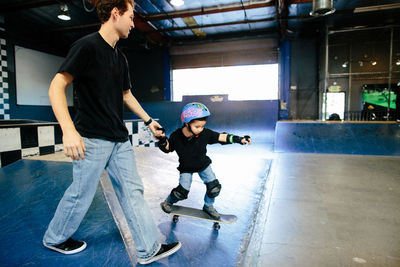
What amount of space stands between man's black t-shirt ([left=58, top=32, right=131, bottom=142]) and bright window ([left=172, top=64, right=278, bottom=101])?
22.4ft

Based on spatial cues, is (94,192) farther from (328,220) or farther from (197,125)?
(328,220)

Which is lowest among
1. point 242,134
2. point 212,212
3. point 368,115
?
point 212,212

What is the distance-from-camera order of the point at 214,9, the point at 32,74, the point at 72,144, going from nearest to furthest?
the point at 72,144
the point at 214,9
the point at 32,74

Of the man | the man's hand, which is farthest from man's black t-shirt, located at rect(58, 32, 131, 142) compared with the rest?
the man's hand

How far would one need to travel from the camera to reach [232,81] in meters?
8.50

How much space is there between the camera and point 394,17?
22.5 ft

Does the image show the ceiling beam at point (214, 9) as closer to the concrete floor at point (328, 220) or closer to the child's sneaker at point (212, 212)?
the concrete floor at point (328, 220)

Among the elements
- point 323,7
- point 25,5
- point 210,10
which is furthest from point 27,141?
point 210,10

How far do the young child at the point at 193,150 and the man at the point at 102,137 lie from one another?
388 millimetres

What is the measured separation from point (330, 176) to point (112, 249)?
2.42 m

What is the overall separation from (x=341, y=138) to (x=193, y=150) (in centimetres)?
379

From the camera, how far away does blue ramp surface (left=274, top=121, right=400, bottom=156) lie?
3.96 m

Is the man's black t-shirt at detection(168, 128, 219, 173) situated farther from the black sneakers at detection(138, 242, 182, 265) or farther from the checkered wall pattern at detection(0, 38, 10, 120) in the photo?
the checkered wall pattern at detection(0, 38, 10, 120)

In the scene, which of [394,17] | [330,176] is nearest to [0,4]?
[330,176]
